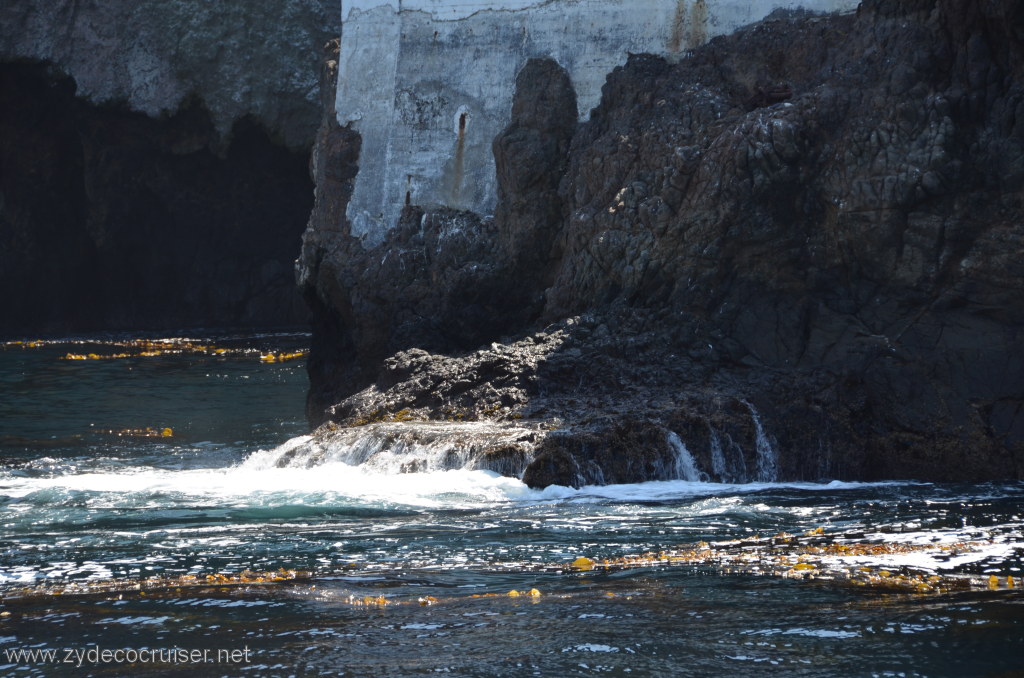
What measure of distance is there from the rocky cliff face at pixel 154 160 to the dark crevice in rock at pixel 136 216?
1.6 inches

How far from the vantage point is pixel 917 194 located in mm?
13273

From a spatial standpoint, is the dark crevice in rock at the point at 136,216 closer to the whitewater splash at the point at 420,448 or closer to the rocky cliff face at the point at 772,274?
the rocky cliff face at the point at 772,274

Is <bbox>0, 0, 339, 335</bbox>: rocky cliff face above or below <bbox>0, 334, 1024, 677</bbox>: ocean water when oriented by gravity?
above

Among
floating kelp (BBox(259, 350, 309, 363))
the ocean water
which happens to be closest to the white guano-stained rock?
the ocean water

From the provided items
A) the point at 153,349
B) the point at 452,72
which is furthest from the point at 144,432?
the point at 153,349

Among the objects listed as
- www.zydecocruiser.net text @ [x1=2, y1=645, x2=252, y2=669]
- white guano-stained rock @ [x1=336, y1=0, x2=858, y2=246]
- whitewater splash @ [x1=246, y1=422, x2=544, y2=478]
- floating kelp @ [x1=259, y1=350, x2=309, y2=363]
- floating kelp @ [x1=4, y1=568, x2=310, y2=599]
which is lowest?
www.zydecocruiser.net text @ [x1=2, y1=645, x2=252, y2=669]

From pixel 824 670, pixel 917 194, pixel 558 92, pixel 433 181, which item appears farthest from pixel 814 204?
pixel 824 670

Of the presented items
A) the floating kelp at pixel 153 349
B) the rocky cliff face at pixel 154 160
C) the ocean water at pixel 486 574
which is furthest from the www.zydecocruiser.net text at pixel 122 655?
the rocky cliff face at pixel 154 160

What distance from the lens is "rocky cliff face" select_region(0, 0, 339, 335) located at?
34438 millimetres

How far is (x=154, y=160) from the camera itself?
36.5 m

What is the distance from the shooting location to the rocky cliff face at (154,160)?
34.4m

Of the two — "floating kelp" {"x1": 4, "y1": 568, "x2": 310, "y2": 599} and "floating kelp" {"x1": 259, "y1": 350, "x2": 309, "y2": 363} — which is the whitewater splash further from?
"floating kelp" {"x1": 259, "y1": 350, "x2": 309, "y2": 363}

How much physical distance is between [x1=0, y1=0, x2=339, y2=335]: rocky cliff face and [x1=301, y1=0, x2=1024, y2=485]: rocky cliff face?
20.7 m

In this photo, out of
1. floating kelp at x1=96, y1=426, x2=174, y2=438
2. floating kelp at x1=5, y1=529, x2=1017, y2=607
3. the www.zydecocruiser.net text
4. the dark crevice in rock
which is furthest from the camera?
the dark crevice in rock
